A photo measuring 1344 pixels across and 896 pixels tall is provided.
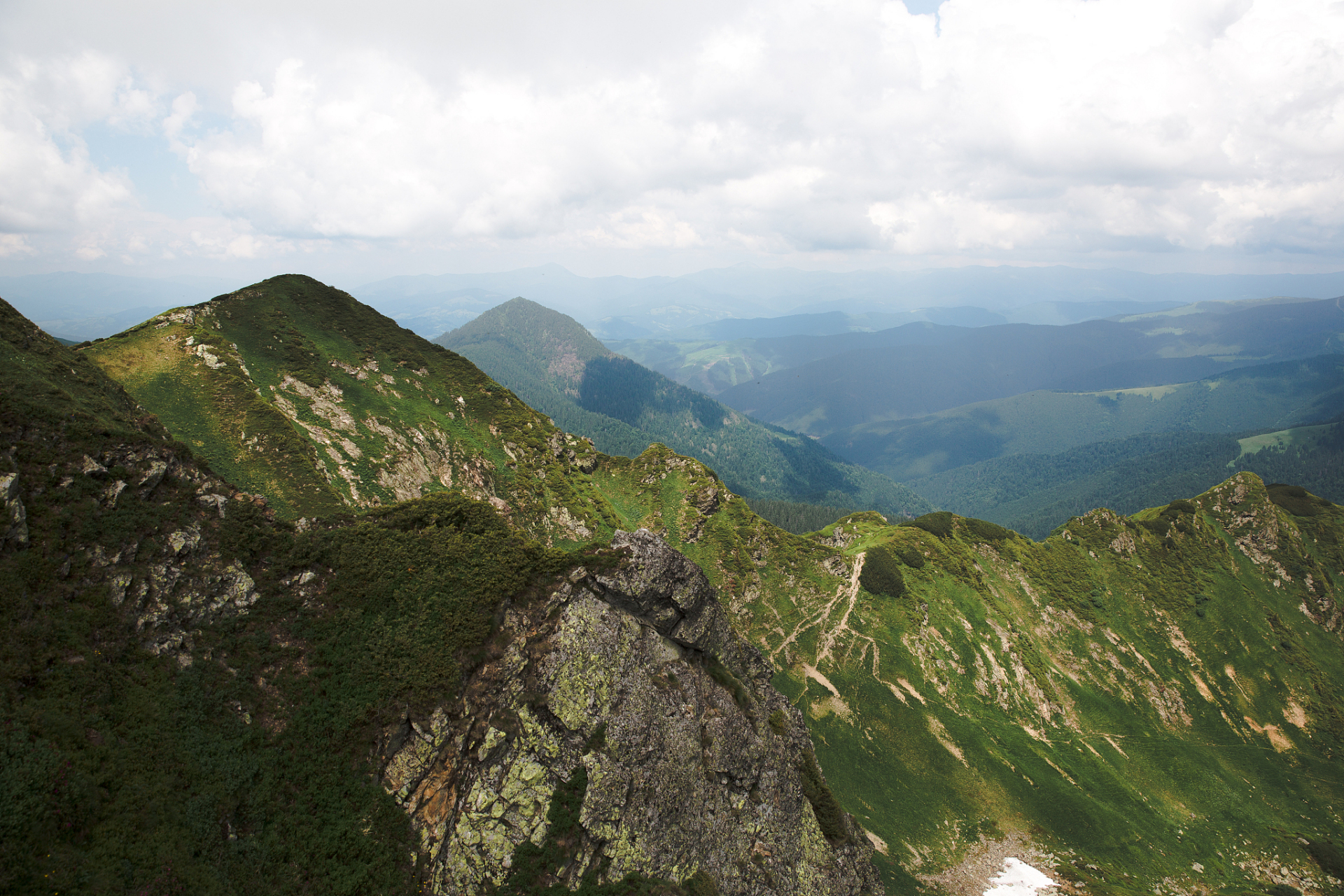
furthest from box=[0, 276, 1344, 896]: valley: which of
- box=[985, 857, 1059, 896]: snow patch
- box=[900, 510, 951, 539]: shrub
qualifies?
box=[900, 510, 951, 539]: shrub

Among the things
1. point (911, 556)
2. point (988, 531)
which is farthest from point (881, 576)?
point (988, 531)

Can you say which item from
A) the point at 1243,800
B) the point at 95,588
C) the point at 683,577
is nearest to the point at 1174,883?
the point at 1243,800

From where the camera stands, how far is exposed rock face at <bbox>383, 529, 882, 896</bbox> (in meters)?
25.3

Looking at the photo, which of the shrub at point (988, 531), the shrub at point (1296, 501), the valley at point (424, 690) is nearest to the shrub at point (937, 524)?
the shrub at point (988, 531)

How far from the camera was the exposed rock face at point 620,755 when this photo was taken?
2534 centimetres

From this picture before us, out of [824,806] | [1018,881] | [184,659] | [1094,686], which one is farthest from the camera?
[1094,686]

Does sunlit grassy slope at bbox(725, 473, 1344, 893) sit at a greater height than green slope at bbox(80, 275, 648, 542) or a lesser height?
lesser

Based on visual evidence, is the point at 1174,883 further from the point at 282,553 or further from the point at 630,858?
the point at 282,553

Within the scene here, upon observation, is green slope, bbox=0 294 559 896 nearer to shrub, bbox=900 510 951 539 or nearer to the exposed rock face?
the exposed rock face

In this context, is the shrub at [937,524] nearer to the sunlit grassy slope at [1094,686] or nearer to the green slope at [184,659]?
the sunlit grassy slope at [1094,686]

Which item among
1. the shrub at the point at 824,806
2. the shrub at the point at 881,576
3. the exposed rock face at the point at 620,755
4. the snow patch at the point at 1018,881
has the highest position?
the exposed rock face at the point at 620,755

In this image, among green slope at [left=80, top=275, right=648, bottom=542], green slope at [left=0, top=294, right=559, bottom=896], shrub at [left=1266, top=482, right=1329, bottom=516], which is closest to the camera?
green slope at [left=0, top=294, right=559, bottom=896]

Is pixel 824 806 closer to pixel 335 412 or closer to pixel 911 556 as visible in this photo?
pixel 335 412

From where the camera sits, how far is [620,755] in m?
27.7
